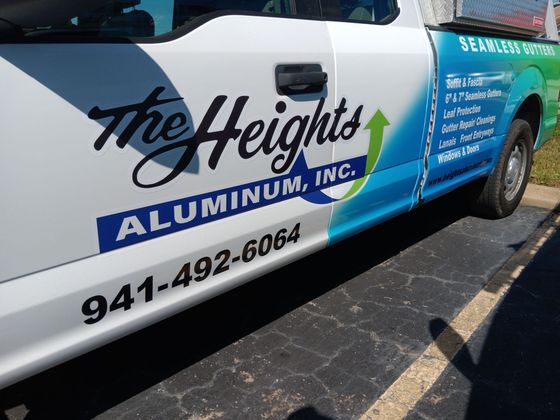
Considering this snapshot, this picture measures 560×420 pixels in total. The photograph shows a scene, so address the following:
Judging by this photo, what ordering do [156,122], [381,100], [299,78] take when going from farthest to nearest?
[381,100], [299,78], [156,122]

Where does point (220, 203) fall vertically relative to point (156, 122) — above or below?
below

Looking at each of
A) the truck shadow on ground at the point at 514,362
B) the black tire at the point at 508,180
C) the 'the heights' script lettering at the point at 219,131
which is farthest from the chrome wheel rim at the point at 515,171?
the 'the heights' script lettering at the point at 219,131

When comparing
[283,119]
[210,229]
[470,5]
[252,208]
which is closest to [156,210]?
[210,229]

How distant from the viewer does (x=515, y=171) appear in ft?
15.0

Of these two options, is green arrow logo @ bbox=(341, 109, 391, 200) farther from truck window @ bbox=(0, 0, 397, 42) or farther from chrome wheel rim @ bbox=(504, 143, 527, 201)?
chrome wheel rim @ bbox=(504, 143, 527, 201)

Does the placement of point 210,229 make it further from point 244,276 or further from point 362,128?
point 362,128

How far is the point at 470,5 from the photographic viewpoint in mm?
3057

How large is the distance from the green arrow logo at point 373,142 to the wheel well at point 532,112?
213cm

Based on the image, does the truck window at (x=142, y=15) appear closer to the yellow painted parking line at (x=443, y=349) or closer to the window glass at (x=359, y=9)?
the window glass at (x=359, y=9)

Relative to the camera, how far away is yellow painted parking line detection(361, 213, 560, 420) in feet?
7.54

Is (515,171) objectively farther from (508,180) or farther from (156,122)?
(156,122)

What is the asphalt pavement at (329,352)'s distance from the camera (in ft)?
7.59

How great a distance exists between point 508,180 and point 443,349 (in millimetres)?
2327

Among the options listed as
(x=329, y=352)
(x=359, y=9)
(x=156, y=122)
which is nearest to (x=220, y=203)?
(x=156, y=122)
